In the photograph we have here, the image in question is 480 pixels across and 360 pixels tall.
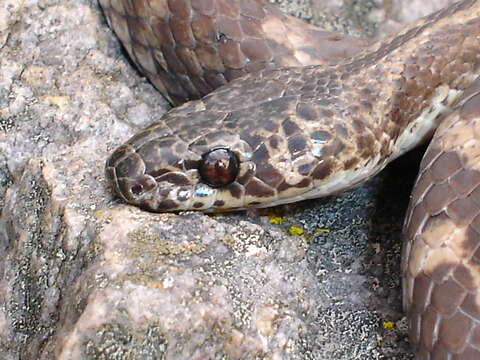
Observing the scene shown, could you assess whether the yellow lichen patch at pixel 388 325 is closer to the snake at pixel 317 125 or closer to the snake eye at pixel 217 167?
the snake at pixel 317 125

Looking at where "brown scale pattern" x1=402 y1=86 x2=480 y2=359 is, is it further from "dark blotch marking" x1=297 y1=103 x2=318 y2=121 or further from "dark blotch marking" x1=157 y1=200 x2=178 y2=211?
"dark blotch marking" x1=157 y1=200 x2=178 y2=211

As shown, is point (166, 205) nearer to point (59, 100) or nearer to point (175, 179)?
point (175, 179)

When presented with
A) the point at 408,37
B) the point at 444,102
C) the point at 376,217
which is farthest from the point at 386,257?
the point at 408,37

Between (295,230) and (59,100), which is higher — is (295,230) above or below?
below

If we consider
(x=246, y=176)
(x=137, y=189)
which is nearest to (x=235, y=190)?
(x=246, y=176)

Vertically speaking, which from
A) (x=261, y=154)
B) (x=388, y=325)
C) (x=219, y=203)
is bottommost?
(x=388, y=325)

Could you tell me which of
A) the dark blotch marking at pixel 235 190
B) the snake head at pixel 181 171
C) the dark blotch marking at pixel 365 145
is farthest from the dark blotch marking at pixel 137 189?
the dark blotch marking at pixel 365 145

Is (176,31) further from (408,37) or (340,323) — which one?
(340,323)

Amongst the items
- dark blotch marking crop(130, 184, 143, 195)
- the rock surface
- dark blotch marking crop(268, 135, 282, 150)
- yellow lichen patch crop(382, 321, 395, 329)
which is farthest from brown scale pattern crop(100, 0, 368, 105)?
yellow lichen patch crop(382, 321, 395, 329)
